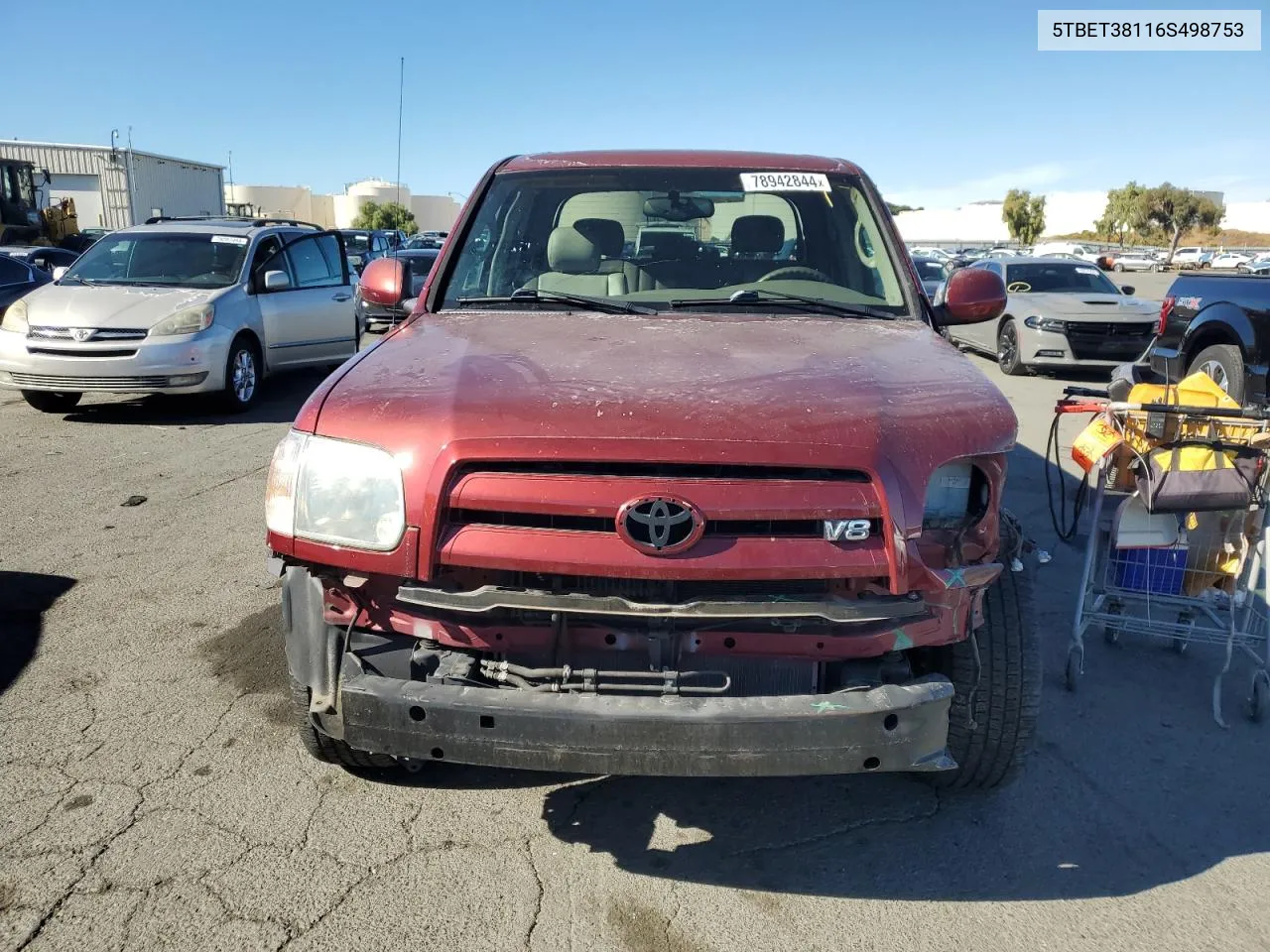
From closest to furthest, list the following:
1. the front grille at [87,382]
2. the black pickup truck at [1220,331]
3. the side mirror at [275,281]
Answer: the front grille at [87,382], the black pickup truck at [1220,331], the side mirror at [275,281]

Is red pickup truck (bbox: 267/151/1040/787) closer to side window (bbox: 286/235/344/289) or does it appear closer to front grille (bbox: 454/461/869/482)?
front grille (bbox: 454/461/869/482)

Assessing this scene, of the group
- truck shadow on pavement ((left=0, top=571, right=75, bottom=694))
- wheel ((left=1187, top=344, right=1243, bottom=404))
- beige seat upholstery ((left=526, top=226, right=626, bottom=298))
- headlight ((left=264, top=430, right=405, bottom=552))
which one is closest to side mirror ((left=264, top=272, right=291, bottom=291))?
truck shadow on pavement ((left=0, top=571, right=75, bottom=694))

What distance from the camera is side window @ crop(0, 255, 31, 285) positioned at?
39.1 feet

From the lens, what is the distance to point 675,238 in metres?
3.88

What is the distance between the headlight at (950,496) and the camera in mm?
2549

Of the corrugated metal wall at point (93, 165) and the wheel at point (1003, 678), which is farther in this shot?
the corrugated metal wall at point (93, 165)

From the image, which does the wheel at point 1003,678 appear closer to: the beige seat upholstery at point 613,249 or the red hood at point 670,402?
the red hood at point 670,402

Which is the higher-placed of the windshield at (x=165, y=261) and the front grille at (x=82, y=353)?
the windshield at (x=165, y=261)

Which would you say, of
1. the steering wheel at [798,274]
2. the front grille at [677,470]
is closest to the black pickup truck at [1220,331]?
the steering wheel at [798,274]

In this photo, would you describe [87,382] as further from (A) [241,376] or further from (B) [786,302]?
(B) [786,302]

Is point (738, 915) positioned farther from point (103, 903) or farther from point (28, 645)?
point (28, 645)

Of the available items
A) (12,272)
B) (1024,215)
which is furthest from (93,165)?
(1024,215)

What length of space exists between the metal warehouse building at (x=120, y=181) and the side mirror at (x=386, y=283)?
34017mm

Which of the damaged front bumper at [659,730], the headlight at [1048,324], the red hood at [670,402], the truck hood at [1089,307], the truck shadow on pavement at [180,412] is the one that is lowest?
the truck shadow on pavement at [180,412]
